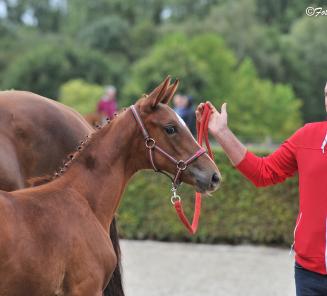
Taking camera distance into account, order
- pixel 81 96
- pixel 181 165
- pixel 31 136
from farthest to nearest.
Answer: pixel 81 96 < pixel 31 136 < pixel 181 165

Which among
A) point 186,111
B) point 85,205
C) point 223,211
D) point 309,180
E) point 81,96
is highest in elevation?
point 309,180

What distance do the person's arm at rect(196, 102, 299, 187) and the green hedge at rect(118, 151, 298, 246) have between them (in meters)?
5.98

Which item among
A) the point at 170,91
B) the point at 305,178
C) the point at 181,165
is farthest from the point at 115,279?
the point at 305,178

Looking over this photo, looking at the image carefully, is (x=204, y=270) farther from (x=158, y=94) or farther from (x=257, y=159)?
(x=158, y=94)

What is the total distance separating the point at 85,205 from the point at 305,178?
1259 mm

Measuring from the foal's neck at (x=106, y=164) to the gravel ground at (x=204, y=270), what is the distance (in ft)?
11.5

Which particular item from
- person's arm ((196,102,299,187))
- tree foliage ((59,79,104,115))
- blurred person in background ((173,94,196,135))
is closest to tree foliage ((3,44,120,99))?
tree foliage ((59,79,104,115))

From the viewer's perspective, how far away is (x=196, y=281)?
7996 millimetres

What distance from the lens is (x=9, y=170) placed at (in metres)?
4.67

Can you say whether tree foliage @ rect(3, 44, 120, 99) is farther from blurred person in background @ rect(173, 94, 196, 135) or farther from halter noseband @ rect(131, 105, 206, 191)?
halter noseband @ rect(131, 105, 206, 191)

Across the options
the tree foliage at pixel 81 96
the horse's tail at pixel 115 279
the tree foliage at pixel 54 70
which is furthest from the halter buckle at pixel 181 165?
the tree foliage at pixel 54 70

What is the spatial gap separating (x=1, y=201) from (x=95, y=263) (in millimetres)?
652

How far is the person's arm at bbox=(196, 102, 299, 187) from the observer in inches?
155

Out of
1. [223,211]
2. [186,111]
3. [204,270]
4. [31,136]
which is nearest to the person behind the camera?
[31,136]
